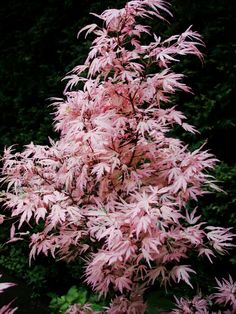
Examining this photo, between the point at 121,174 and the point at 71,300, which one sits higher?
the point at 121,174

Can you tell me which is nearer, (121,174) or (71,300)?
(121,174)

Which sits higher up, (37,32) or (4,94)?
(37,32)

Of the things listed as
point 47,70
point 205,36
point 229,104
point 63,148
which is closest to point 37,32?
point 47,70

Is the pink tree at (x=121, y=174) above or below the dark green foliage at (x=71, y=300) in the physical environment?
above

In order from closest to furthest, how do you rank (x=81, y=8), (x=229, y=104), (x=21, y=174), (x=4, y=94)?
(x=21, y=174) < (x=229, y=104) < (x=81, y=8) < (x=4, y=94)

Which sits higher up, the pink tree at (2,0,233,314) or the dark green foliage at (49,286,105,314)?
the pink tree at (2,0,233,314)

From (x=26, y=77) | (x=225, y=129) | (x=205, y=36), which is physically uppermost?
(x=205, y=36)

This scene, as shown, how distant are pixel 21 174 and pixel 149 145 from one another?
0.78 m

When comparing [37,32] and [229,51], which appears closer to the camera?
[229,51]

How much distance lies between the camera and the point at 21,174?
2.31 m

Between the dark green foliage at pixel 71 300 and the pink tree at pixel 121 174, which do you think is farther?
the dark green foliage at pixel 71 300

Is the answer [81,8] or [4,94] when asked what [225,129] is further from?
[4,94]

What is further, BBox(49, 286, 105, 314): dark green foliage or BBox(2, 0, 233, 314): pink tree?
BBox(49, 286, 105, 314): dark green foliage

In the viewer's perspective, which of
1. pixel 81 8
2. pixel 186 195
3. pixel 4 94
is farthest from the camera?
pixel 4 94
